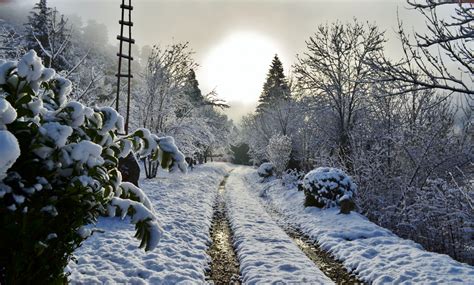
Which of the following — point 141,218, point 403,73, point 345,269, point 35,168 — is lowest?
point 345,269

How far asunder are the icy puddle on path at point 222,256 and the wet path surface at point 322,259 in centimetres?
183

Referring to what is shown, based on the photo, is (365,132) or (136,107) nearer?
(365,132)

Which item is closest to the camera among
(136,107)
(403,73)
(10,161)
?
(10,161)

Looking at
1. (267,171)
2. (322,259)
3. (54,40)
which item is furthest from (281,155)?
(322,259)

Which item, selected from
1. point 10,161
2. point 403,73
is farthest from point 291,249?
point 10,161

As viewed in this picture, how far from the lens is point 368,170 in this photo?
41.7 ft

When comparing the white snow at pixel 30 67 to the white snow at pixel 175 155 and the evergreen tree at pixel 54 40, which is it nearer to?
the white snow at pixel 175 155

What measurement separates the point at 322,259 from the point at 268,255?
1.28 m

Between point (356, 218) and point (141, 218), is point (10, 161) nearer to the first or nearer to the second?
point (141, 218)

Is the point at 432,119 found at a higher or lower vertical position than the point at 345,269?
higher

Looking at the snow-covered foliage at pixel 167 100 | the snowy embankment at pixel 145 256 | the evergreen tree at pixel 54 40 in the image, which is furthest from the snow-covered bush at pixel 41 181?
the snow-covered foliage at pixel 167 100

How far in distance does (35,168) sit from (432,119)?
15.2 metres

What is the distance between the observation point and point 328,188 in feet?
41.8

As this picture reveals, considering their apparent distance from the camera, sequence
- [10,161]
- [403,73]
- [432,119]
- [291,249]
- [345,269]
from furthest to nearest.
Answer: [432,119] < [291,249] < [345,269] < [403,73] < [10,161]
